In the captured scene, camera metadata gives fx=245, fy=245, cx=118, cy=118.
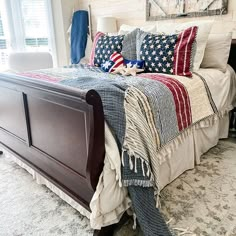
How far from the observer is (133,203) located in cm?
128

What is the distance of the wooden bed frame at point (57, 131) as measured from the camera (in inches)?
45.6

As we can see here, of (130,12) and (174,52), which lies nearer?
(174,52)

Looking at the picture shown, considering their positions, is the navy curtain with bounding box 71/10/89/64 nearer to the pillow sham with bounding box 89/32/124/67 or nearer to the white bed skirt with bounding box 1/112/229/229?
the pillow sham with bounding box 89/32/124/67

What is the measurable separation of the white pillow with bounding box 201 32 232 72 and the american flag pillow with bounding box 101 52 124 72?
820 millimetres

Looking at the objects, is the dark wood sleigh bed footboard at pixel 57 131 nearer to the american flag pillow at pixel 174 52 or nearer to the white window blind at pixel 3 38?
the american flag pillow at pixel 174 52

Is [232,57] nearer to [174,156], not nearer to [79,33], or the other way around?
[174,156]

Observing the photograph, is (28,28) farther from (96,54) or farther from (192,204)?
(192,204)

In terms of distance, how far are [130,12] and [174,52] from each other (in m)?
1.58

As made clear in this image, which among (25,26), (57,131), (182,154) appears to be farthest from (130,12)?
(57,131)

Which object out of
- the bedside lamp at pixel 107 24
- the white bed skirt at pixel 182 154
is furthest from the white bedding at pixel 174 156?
the bedside lamp at pixel 107 24

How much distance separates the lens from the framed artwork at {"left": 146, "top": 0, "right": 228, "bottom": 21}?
8.17 ft

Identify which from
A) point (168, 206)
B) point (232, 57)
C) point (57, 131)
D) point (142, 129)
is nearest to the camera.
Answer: point (142, 129)

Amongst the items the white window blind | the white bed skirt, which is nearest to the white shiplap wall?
the white bed skirt

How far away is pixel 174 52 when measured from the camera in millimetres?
2066
